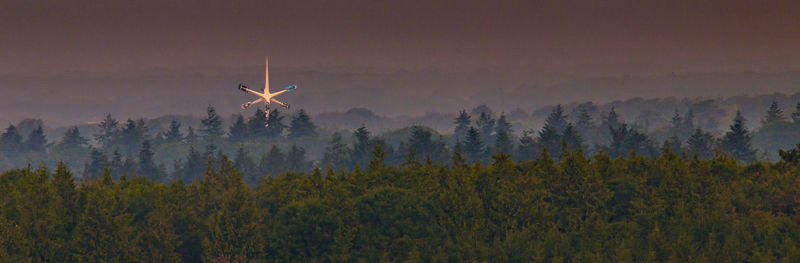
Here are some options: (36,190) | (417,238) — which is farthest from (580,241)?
(36,190)

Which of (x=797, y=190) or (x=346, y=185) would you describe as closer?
(x=797, y=190)

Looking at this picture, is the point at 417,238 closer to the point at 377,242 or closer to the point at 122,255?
the point at 377,242

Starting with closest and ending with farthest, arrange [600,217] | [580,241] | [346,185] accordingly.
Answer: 1. [580,241]
2. [600,217]
3. [346,185]

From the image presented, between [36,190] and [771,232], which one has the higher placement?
[36,190]

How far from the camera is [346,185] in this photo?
297 ft

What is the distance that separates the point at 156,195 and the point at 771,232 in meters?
57.7

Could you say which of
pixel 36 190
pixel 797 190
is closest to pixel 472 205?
pixel 797 190

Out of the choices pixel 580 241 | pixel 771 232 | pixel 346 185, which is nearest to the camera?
pixel 771 232

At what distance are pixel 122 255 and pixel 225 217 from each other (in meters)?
9.16

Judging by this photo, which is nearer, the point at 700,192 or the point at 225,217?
the point at 225,217

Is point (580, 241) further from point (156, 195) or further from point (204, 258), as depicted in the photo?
point (156, 195)

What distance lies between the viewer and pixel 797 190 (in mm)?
80000

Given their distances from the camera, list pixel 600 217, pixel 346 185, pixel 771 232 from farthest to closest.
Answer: pixel 346 185 → pixel 600 217 → pixel 771 232

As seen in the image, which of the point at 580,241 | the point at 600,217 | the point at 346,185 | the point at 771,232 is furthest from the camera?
the point at 346,185
